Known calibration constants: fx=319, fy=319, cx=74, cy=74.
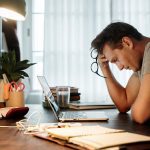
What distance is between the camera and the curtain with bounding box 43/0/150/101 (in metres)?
3.58

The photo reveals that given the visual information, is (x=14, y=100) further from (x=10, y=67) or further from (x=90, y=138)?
(x=90, y=138)

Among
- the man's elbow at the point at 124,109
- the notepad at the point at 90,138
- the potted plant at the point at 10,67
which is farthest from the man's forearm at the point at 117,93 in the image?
the notepad at the point at 90,138

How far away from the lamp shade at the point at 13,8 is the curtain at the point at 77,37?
5.24ft

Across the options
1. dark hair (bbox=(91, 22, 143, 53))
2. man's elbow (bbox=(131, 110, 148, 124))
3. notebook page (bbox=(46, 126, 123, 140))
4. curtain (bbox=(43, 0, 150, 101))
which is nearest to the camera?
notebook page (bbox=(46, 126, 123, 140))

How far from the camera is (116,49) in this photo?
1731mm

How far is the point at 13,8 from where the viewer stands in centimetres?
179

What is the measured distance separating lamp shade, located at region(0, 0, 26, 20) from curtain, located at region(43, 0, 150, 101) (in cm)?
160

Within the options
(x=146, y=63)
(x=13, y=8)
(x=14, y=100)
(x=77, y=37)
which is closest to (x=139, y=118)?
(x=146, y=63)

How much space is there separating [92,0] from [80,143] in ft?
9.60

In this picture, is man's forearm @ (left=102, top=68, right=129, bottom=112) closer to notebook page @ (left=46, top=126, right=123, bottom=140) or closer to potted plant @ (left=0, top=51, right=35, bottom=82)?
potted plant @ (left=0, top=51, right=35, bottom=82)

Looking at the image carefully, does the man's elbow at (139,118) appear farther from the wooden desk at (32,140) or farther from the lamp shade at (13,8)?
the lamp shade at (13,8)

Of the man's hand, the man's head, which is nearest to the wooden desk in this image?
the man's head

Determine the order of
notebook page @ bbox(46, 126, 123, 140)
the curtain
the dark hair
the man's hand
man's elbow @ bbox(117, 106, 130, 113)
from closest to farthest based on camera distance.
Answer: notebook page @ bbox(46, 126, 123, 140), the dark hair, man's elbow @ bbox(117, 106, 130, 113), the man's hand, the curtain

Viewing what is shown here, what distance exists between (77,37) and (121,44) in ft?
6.31
